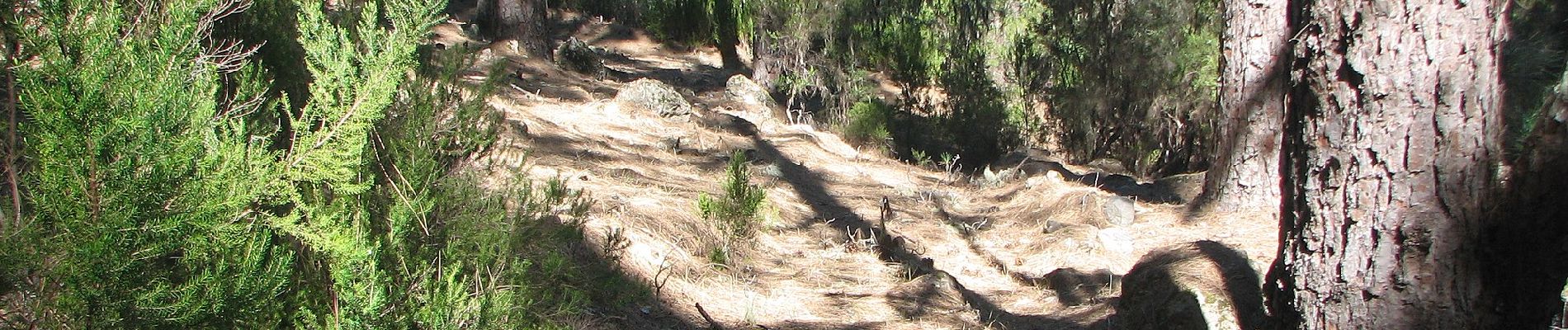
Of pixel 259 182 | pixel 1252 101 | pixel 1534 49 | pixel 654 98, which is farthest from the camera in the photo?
pixel 654 98

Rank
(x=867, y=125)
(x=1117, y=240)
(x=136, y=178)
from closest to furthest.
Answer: (x=136, y=178) < (x=1117, y=240) < (x=867, y=125)

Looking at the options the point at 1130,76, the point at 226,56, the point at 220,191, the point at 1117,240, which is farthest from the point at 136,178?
the point at 1130,76

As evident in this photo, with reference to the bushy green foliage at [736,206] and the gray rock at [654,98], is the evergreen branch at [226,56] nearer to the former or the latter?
the bushy green foliage at [736,206]

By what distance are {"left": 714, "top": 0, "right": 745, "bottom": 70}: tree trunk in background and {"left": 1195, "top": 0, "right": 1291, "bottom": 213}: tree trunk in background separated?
8769 mm

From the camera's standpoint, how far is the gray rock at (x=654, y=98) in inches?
406

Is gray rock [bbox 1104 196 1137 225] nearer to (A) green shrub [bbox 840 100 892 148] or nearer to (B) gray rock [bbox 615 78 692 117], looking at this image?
(A) green shrub [bbox 840 100 892 148]

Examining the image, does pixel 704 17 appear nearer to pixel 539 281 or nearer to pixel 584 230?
pixel 584 230

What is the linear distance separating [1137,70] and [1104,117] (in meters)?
0.69

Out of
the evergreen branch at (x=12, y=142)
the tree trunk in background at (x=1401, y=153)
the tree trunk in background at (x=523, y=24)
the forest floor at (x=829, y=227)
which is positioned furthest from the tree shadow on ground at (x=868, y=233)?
the evergreen branch at (x=12, y=142)

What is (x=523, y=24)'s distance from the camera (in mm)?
12250

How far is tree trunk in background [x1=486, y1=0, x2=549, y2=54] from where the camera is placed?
12.2 meters

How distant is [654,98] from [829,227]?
327cm

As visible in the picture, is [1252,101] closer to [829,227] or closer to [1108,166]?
[829,227]

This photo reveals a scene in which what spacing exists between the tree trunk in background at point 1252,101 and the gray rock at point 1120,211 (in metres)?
0.60
